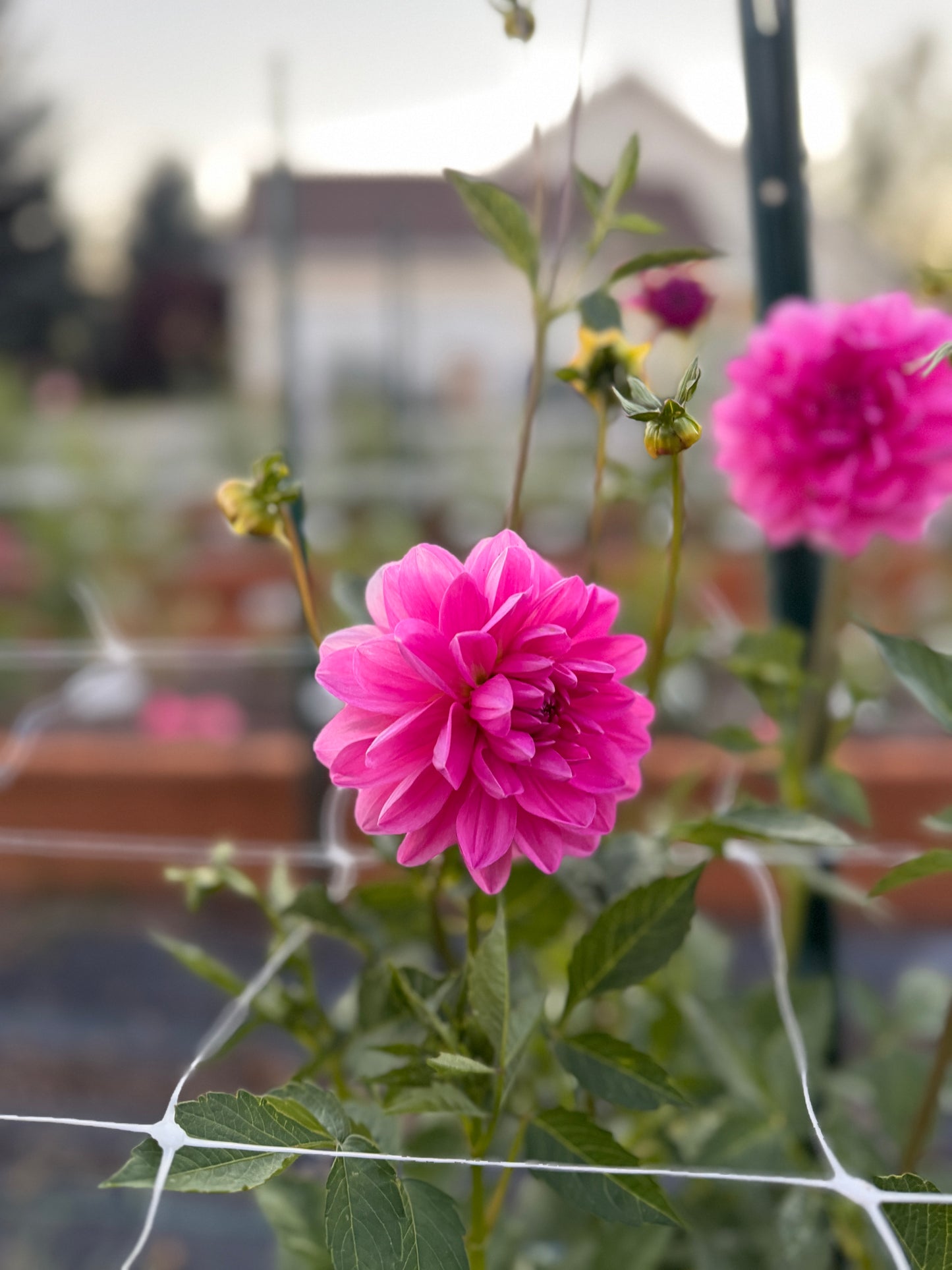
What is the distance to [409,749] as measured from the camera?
0.25 meters

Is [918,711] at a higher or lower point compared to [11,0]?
lower

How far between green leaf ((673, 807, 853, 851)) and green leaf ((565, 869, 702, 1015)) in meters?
0.03

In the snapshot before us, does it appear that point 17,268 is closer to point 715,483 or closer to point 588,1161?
point 715,483

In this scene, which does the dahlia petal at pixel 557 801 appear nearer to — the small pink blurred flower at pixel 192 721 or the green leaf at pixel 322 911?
the green leaf at pixel 322 911

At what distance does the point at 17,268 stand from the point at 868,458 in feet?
27.0

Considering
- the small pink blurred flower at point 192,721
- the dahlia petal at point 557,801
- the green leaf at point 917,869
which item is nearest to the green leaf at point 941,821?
the green leaf at point 917,869

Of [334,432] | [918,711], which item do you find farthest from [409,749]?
[334,432]

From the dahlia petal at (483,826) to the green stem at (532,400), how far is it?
0.35ft

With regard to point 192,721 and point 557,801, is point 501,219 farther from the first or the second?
point 192,721

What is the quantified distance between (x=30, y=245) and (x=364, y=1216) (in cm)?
852

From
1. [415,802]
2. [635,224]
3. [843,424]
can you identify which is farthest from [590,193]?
[415,802]

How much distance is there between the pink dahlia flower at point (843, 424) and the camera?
375 millimetres

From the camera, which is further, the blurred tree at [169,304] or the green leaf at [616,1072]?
the blurred tree at [169,304]

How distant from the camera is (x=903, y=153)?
3.03m
